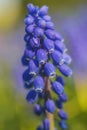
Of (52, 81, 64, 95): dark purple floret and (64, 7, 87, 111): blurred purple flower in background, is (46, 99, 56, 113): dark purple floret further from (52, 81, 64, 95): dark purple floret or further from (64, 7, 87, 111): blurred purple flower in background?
(64, 7, 87, 111): blurred purple flower in background

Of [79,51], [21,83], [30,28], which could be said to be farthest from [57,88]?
[79,51]

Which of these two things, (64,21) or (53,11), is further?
(53,11)

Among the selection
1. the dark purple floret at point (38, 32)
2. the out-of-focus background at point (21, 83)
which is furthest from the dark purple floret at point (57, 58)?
the out-of-focus background at point (21, 83)

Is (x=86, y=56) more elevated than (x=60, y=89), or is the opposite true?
(x=86, y=56)

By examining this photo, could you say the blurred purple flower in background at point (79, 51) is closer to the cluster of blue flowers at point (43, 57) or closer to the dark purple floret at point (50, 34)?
the cluster of blue flowers at point (43, 57)

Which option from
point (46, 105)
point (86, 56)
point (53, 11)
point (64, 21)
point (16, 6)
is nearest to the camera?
point (46, 105)

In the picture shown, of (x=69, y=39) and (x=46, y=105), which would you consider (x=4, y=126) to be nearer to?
(x=46, y=105)

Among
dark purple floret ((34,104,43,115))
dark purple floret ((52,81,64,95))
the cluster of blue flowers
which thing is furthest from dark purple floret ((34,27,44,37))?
dark purple floret ((34,104,43,115))

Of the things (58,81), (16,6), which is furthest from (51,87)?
(16,6)
